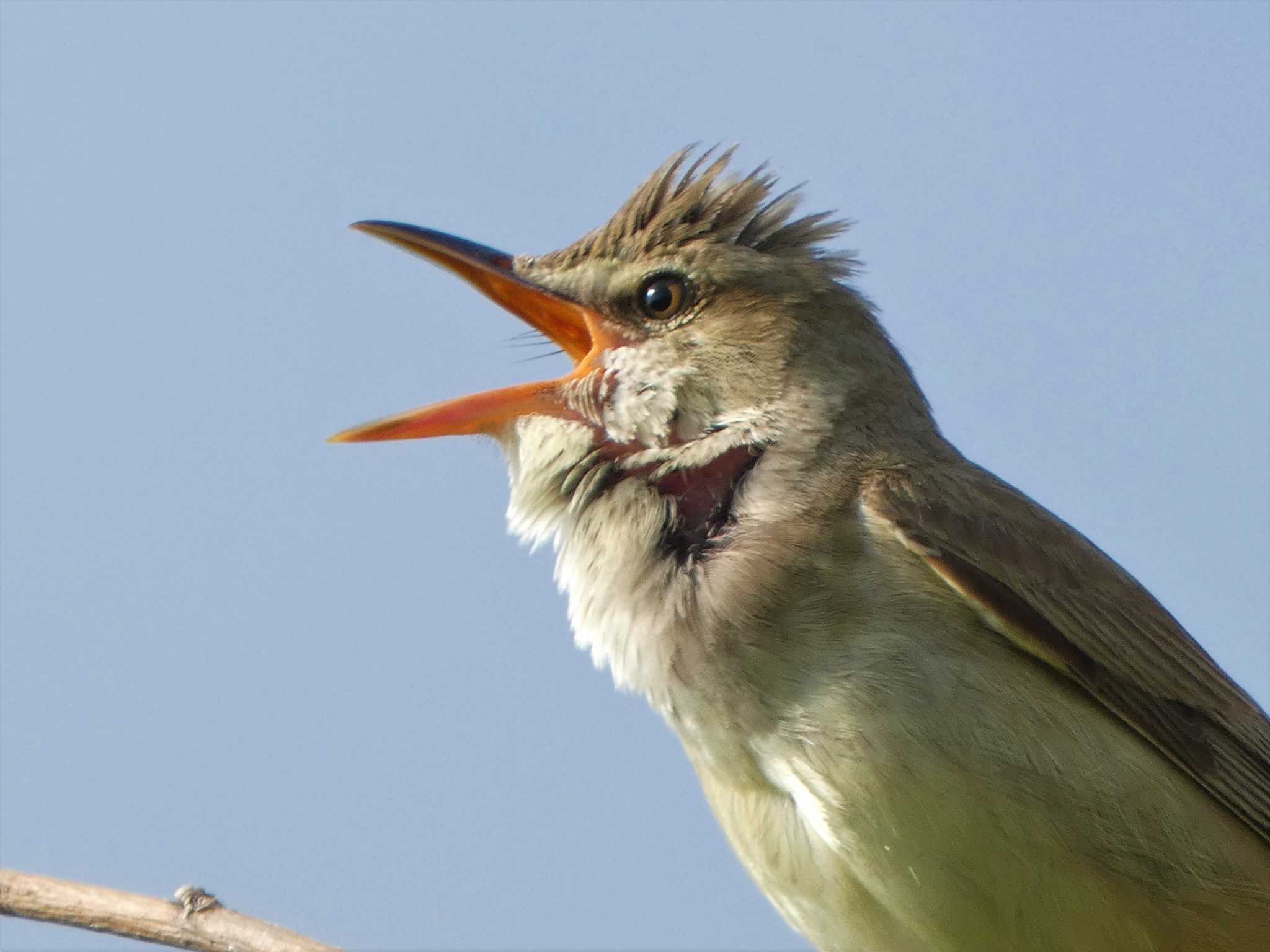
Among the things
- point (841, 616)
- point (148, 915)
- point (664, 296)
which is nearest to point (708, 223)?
point (664, 296)

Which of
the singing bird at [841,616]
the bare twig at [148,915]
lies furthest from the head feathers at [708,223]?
the bare twig at [148,915]

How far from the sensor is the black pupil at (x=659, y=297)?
16.0 feet

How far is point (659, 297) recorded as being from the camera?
16.1 ft

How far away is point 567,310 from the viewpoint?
5.07 meters

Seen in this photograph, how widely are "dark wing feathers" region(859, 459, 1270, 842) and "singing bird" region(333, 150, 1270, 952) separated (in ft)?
0.03

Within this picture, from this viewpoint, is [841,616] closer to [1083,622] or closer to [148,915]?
[1083,622]

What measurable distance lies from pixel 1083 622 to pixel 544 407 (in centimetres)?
168

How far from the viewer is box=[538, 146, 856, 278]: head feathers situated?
5051 millimetres

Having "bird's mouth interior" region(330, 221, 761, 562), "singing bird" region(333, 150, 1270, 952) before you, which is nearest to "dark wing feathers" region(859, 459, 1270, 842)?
"singing bird" region(333, 150, 1270, 952)

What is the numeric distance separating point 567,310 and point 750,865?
182 centimetres

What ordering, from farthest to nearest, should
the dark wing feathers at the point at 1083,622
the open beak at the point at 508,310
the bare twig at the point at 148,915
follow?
the open beak at the point at 508,310 → the dark wing feathers at the point at 1083,622 → the bare twig at the point at 148,915

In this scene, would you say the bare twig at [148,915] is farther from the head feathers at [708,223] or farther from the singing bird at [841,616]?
the head feathers at [708,223]

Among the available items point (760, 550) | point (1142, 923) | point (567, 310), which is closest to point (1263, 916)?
point (1142, 923)

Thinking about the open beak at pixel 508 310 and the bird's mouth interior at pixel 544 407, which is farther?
the open beak at pixel 508 310
